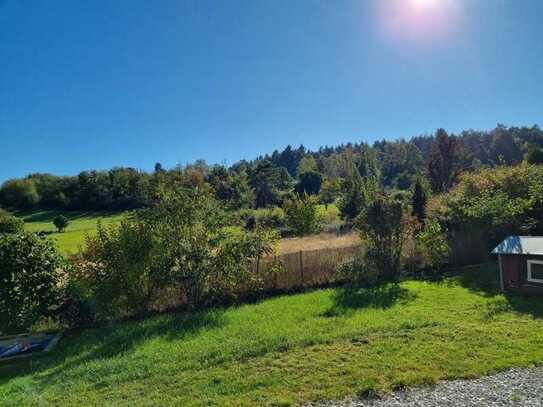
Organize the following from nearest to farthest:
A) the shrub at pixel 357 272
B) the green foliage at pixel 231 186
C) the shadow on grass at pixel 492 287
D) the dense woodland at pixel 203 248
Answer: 1. the shadow on grass at pixel 492 287
2. the dense woodland at pixel 203 248
3. the shrub at pixel 357 272
4. the green foliage at pixel 231 186

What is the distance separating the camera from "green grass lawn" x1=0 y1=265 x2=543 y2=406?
181 inches

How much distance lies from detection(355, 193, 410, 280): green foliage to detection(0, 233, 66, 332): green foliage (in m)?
8.59

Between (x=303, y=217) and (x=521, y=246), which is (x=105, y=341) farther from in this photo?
(x=303, y=217)

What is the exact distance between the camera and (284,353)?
18.8 feet

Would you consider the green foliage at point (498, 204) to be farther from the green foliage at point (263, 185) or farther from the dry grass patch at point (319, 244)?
the green foliage at point (263, 185)

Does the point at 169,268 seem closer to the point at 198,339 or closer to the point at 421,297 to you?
the point at 198,339

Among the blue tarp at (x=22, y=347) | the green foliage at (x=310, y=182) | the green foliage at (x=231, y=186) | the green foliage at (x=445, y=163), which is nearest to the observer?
the blue tarp at (x=22, y=347)

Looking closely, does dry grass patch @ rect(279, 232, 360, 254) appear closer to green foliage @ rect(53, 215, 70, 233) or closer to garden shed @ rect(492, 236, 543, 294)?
garden shed @ rect(492, 236, 543, 294)

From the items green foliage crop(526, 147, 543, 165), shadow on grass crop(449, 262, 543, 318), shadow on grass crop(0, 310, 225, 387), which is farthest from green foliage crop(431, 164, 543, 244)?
green foliage crop(526, 147, 543, 165)

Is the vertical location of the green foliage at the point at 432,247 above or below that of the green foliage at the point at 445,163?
below

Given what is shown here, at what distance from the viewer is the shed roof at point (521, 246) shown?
8.54 meters

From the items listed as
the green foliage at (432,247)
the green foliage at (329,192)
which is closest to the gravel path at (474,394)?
the green foliage at (432,247)

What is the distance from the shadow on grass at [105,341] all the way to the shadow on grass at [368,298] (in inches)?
109

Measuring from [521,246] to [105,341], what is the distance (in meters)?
10.2
